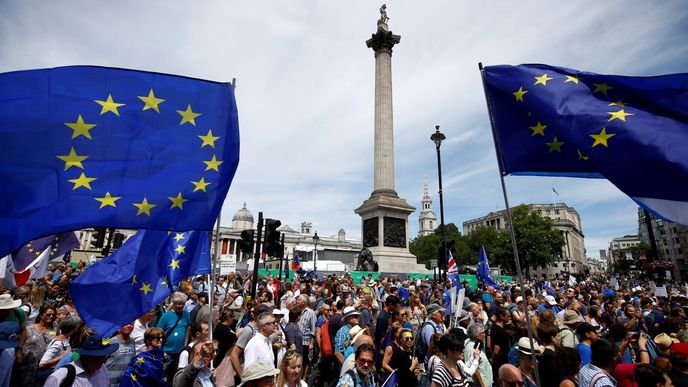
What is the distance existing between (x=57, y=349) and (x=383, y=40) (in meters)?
36.4

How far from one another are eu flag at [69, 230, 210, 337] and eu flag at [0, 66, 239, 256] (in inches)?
49.9

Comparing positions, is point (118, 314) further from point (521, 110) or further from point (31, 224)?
point (521, 110)

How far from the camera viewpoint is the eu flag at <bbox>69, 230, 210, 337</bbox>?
448cm

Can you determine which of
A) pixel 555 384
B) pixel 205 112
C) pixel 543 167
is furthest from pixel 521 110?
pixel 205 112

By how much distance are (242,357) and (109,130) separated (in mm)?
3588

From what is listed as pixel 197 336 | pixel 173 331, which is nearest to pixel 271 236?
pixel 173 331

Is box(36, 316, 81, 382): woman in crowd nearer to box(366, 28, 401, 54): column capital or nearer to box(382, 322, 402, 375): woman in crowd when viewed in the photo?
box(382, 322, 402, 375): woman in crowd

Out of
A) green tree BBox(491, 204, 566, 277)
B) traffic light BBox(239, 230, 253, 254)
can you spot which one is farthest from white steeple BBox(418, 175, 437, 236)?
traffic light BBox(239, 230, 253, 254)

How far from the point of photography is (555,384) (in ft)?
14.3

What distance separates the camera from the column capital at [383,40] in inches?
1428

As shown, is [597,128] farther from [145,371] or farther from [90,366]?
[90,366]

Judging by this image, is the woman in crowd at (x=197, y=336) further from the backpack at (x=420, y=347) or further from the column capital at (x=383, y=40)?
the column capital at (x=383, y=40)

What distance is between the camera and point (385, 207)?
29406 mm

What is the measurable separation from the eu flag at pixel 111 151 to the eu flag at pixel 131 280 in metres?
1.27
